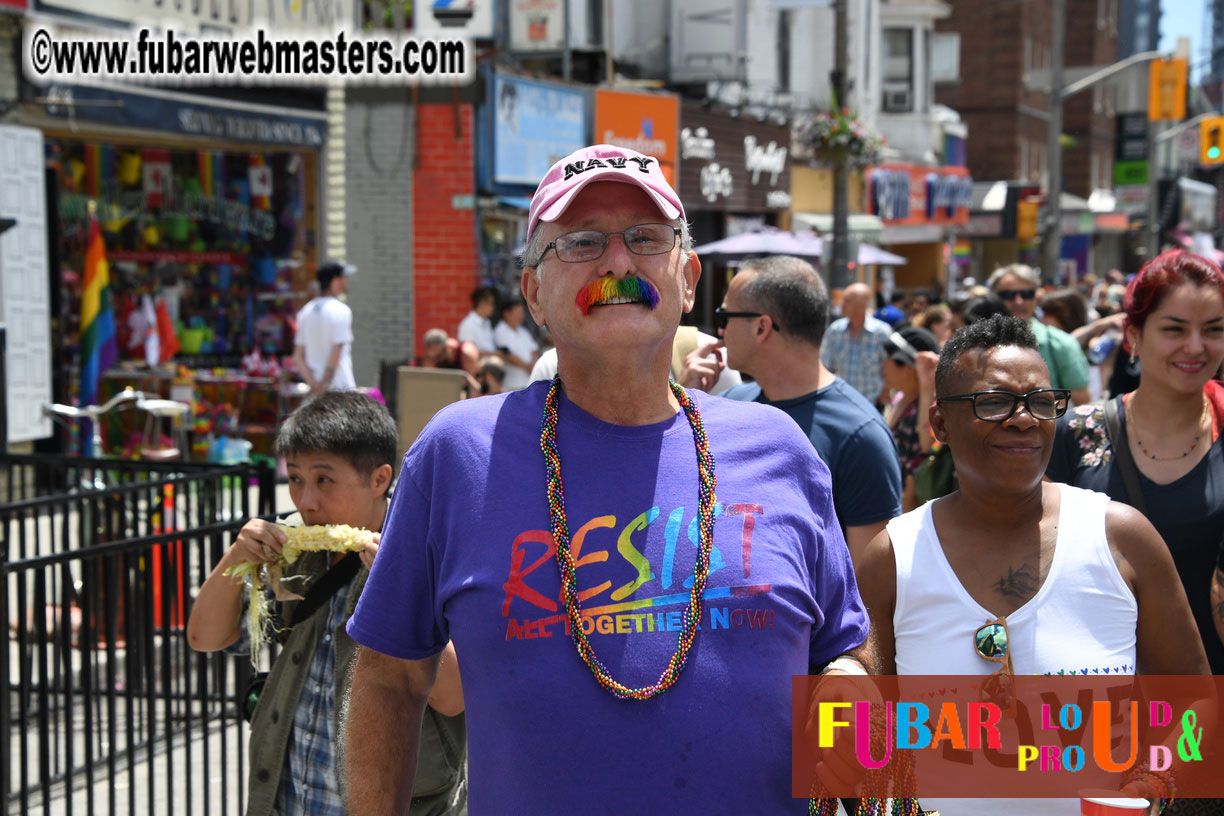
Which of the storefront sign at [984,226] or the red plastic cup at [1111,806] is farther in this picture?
the storefront sign at [984,226]

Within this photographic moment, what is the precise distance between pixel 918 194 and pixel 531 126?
1828 cm

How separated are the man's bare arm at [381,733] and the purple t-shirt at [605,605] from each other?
0.08 metres

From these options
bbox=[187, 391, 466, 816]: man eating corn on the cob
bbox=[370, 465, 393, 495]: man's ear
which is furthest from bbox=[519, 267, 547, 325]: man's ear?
bbox=[370, 465, 393, 495]: man's ear

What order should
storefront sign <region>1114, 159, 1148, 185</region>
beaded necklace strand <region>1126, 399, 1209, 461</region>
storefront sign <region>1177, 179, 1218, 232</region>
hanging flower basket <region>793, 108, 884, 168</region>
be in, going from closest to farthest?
beaded necklace strand <region>1126, 399, 1209, 461</region> → hanging flower basket <region>793, 108, 884, 168</region> → storefront sign <region>1114, 159, 1148, 185</region> → storefront sign <region>1177, 179, 1218, 232</region>

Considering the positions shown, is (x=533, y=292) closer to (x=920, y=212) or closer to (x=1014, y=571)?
(x=1014, y=571)

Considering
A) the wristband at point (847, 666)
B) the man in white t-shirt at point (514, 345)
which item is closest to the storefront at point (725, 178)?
the man in white t-shirt at point (514, 345)

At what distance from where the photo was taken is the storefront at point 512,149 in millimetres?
15562

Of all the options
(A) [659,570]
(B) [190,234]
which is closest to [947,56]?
(B) [190,234]

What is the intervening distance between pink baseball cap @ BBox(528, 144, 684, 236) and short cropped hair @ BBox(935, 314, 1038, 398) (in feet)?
3.28

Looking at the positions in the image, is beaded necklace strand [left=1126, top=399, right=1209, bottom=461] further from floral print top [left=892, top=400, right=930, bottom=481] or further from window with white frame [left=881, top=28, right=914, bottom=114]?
window with white frame [left=881, top=28, right=914, bottom=114]

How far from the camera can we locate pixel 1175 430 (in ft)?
12.5

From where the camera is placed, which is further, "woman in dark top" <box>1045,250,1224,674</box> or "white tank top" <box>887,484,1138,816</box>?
"woman in dark top" <box>1045,250,1224,674</box>

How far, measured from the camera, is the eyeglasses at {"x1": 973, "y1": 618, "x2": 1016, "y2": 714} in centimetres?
274

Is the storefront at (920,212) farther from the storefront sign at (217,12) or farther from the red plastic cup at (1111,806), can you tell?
the red plastic cup at (1111,806)
